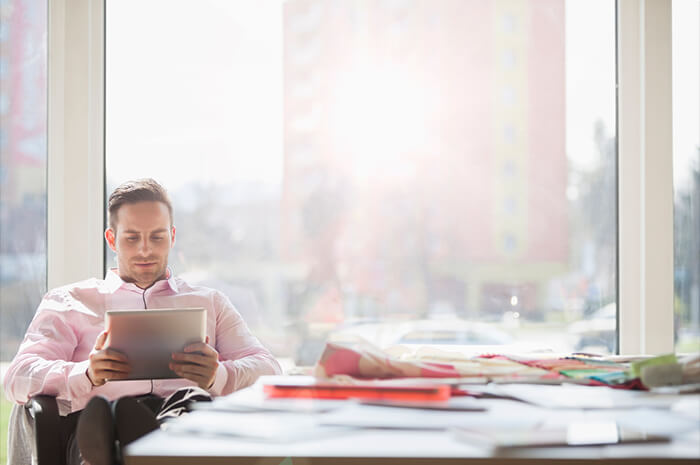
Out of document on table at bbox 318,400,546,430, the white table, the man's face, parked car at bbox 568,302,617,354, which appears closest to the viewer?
the white table

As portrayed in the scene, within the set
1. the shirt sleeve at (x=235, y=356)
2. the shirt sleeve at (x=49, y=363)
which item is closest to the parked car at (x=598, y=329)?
the shirt sleeve at (x=235, y=356)

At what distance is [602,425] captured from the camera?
1.08 meters

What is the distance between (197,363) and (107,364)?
23 cm

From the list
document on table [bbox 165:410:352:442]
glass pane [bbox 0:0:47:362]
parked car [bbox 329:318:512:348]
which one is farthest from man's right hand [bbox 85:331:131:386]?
parked car [bbox 329:318:512:348]

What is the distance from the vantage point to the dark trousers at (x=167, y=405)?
6.38ft

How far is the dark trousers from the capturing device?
6.38 feet

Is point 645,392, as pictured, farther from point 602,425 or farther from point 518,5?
point 518,5

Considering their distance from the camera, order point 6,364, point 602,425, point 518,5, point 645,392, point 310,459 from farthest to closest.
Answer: point 518,5, point 6,364, point 645,392, point 602,425, point 310,459

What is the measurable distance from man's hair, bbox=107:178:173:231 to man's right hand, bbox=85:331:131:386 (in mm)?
532

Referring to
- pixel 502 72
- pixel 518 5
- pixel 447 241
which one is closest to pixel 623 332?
pixel 447 241

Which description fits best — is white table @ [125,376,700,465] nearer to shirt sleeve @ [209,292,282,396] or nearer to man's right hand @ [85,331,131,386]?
man's right hand @ [85,331,131,386]

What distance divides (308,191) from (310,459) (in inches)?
87.1

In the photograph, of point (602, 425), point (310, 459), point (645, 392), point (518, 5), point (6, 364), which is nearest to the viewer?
point (310, 459)

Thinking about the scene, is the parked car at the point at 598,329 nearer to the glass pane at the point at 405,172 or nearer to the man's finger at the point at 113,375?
the glass pane at the point at 405,172
